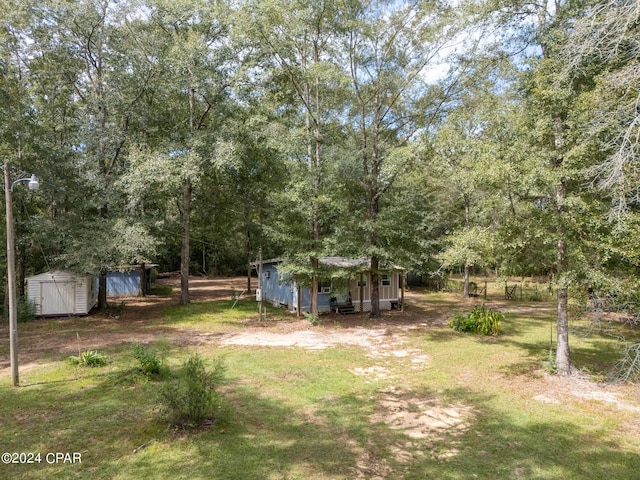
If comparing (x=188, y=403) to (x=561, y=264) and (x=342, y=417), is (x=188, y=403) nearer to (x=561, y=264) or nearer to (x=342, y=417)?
(x=342, y=417)

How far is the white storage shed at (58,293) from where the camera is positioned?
15336mm

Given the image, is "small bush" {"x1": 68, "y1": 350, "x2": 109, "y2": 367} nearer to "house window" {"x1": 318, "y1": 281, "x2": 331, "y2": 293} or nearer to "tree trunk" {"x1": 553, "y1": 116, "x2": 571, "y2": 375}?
"house window" {"x1": 318, "y1": 281, "x2": 331, "y2": 293}

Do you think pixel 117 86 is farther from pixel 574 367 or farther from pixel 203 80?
pixel 574 367

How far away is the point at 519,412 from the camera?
6.98 meters

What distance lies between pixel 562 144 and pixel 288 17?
11.1 meters

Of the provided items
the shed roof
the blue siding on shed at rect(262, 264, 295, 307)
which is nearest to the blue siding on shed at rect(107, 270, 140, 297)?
the blue siding on shed at rect(262, 264, 295, 307)

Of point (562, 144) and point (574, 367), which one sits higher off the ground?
point (562, 144)

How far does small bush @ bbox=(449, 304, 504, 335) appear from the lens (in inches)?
535

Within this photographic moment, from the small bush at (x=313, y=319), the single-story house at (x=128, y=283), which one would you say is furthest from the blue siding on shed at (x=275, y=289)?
the single-story house at (x=128, y=283)

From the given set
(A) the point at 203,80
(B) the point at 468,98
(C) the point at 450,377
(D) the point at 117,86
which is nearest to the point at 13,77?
(D) the point at 117,86

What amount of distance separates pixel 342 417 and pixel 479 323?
899 cm

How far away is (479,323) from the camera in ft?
45.3

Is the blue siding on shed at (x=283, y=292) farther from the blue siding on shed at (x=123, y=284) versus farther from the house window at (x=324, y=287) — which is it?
the blue siding on shed at (x=123, y=284)

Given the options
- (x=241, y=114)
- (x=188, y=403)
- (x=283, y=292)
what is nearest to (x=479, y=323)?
(x=283, y=292)
